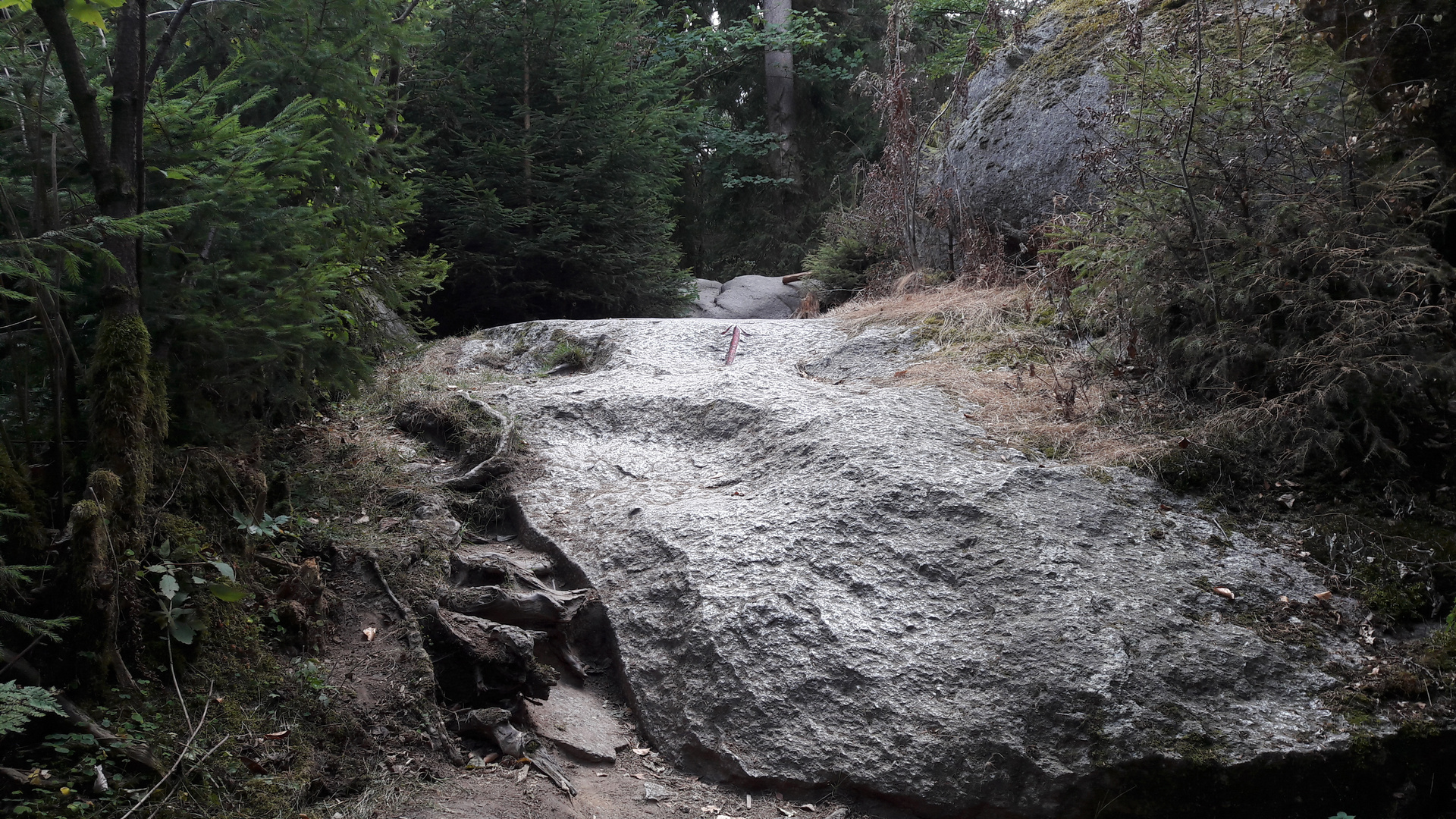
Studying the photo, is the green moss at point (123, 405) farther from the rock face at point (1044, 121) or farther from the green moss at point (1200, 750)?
the rock face at point (1044, 121)

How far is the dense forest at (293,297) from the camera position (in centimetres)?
258

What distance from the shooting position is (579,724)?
3.48 metres

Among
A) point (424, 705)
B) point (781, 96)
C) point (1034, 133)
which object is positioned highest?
point (781, 96)

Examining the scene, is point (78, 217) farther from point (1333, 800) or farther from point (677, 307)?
point (677, 307)

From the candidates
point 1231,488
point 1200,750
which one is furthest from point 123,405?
point 1231,488

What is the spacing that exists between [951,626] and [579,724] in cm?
160

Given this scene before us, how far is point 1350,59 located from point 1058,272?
6.53 ft

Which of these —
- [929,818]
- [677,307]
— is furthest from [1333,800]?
[677,307]

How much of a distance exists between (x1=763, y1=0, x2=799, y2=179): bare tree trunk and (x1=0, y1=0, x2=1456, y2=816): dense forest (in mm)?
10378

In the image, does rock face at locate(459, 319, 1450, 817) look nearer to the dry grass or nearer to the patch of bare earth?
the patch of bare earth

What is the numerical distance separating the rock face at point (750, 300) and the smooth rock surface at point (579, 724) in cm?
892

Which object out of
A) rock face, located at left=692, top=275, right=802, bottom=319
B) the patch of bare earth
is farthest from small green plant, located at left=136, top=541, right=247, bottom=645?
rock face, located at left=692, top=275, right=802, bottom=319

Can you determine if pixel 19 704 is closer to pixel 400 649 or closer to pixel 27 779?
pixel 27 779

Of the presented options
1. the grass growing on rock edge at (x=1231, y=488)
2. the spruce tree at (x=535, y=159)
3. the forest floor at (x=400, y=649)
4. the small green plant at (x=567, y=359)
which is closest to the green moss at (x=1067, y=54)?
the grass growing on rock edge at (x=1231, y=488)
